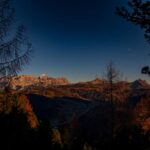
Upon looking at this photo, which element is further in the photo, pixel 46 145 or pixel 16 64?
pixel 46 145

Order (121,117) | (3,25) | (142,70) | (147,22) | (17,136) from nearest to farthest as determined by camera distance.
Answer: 1. (3,25)
2. (147,22)
3. (142,70)
4. (17,136)
5. (121,117)

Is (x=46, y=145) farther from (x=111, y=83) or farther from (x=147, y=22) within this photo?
(x=147, y=22)

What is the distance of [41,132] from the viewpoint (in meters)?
30.5

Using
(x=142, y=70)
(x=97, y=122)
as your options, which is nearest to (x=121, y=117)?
(x=142, y=70)

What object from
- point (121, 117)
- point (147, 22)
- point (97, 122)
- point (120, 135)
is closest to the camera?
point (147, 22)

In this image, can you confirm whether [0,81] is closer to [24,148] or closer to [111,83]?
[24,148]

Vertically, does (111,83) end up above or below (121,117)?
above

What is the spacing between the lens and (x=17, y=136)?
74.6 ft

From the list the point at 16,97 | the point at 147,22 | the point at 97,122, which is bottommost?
the point at 97,122

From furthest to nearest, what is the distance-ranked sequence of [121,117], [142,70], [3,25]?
[121,117], [142,70], [3,25]

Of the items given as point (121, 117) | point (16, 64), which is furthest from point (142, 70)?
point (121, 117)

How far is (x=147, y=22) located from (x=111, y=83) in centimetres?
1656

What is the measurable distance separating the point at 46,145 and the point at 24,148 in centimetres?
510

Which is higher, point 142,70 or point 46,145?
point 142,70
